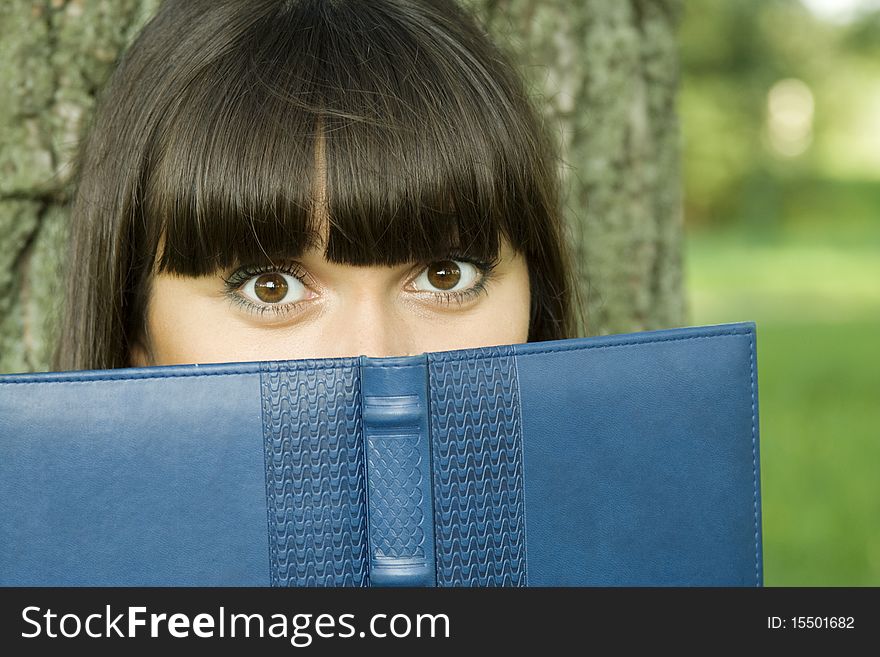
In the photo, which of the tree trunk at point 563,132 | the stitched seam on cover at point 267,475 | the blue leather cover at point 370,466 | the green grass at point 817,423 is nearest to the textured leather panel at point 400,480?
the blue leather cover at point 370,466

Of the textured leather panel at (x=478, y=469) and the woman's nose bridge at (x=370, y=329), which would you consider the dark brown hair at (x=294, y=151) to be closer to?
the woman's nose bridge at (x=370, y=329)

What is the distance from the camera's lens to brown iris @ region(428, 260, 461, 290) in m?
1.25

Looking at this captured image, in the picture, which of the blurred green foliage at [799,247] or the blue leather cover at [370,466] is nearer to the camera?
the blue leather cover at [370,466]

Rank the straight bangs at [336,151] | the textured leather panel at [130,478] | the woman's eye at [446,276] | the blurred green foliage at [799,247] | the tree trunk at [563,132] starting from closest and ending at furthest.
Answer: the textured leather panel at [130,478] < the straight bangs at [336,151] < the woman's eye at [446,276] < the tree trunk at [563,132] < the blurred green foliage at [799,247]

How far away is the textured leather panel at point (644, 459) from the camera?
97cm

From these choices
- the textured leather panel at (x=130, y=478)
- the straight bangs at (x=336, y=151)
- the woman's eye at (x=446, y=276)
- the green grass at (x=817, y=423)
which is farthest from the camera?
the green grass at (x=817, y=423)

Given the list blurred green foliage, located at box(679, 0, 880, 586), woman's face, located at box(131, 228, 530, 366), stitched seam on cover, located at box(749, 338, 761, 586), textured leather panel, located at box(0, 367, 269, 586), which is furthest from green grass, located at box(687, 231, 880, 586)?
textured leather panel, located at box(0, 367, 269, 586)

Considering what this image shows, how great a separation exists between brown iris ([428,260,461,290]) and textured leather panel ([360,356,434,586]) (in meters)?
0.31

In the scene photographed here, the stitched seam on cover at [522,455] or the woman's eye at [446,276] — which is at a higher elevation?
the woman's eye at [446,276]

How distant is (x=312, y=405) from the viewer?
3.12 feet

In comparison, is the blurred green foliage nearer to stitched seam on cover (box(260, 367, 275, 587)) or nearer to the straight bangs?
the straight bangs

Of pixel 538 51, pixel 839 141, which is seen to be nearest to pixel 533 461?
pixel 538 51

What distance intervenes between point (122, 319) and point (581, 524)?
724 millimetres

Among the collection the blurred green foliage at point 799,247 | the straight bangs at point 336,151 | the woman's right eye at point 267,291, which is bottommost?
the woman's right eye at point 267,291
